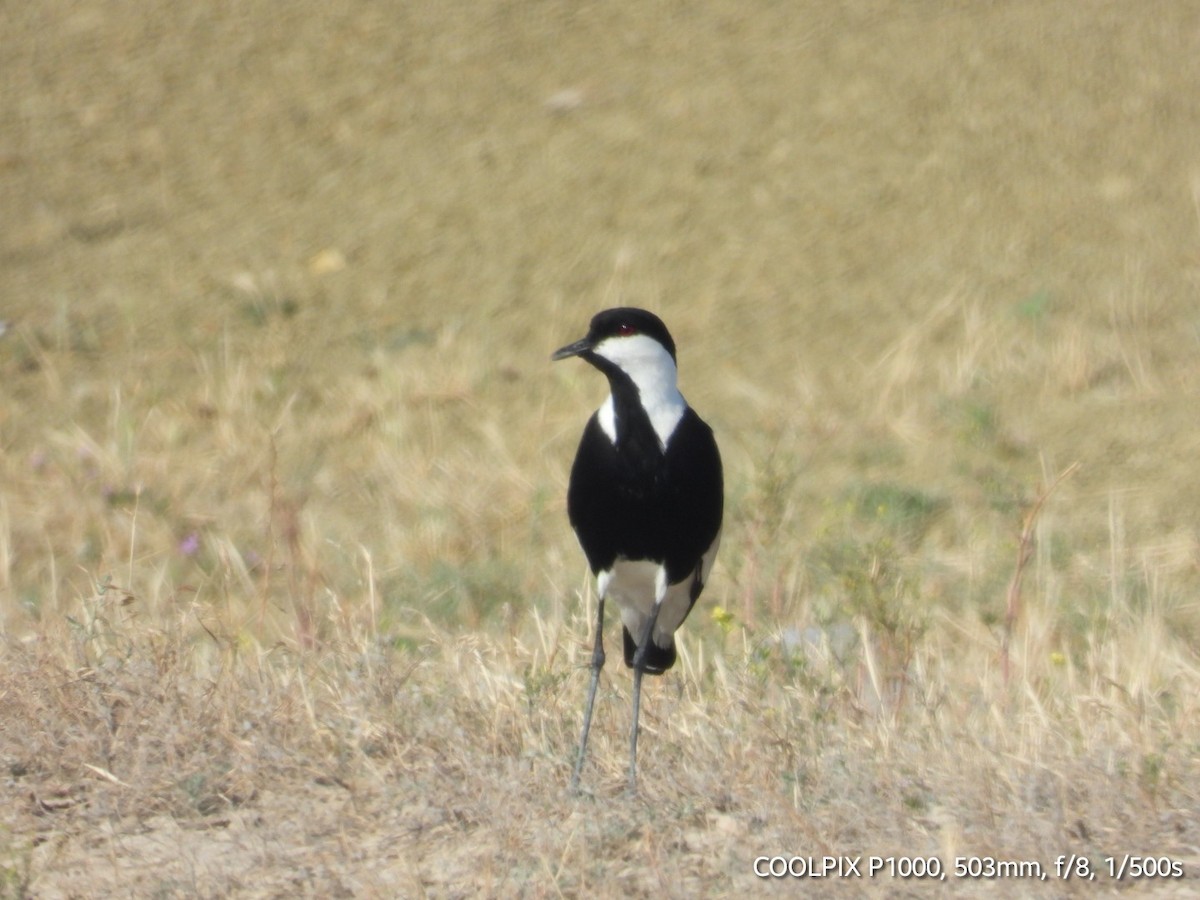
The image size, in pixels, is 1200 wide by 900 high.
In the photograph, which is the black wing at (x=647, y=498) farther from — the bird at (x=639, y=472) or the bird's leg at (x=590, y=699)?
the bird's leg at (x=590, y=699)

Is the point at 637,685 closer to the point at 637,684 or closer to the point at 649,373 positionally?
the point at 637,684

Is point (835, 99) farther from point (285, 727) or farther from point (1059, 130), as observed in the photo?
point (285, 727)

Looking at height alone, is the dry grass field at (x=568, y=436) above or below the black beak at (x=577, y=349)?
below

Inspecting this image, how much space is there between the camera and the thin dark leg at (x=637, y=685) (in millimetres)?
3936

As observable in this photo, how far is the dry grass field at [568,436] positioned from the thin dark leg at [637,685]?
2.1 inches

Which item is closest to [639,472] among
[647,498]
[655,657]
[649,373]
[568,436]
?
[647,498]

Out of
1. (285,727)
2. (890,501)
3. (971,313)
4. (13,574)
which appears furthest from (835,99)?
(285,727)

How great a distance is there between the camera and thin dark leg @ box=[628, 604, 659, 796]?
12.9 ft

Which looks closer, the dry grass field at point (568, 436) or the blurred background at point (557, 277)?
the dry grass field at point (568, 436)

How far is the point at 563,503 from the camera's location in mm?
7656

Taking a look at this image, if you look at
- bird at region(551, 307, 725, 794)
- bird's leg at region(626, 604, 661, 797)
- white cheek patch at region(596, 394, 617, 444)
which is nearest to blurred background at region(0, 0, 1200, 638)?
bird's leg at region(626, 604, 661, 797)

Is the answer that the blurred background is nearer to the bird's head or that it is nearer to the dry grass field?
the dry grass field

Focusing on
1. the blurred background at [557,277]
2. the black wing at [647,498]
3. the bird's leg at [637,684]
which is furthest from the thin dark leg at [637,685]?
the blurred background at [557,277]

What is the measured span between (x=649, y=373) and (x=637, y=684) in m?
0.78
